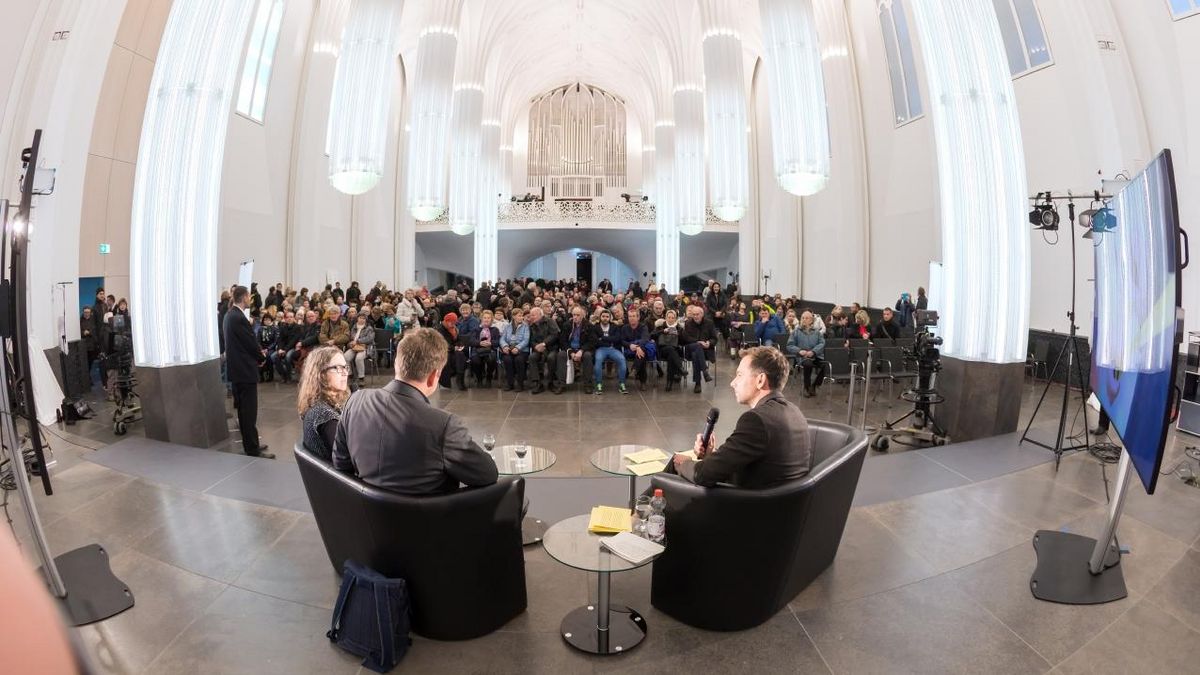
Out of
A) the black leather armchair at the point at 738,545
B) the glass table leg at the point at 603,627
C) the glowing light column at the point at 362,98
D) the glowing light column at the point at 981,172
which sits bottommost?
the glass table leg at the point at 603,627

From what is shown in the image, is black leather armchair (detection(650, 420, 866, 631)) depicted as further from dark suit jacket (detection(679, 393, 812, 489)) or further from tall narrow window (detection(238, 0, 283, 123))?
tall narrow window (detection(238, 0, 283, 123))

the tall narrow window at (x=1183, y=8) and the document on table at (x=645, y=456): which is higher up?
the tall narrow window at (x=1183, y=8)

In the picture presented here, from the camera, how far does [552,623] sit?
283 cm

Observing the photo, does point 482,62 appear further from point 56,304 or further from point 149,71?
point 56,304

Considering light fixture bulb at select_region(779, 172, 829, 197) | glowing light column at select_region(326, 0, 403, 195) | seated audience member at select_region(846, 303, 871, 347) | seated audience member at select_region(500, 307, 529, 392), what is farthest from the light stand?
seated audience member at select_region(846, 303, 871, 347)

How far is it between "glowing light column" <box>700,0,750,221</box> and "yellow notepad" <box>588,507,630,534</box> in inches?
407

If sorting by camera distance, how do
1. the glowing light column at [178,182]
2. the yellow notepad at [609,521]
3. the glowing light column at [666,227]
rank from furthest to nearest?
the glowing light column at [666,227], the glowing light column at [178,182], the yellow notepad at [609,521]

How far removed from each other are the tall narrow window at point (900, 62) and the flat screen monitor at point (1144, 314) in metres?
10.5

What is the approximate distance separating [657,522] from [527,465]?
1187 millimetres

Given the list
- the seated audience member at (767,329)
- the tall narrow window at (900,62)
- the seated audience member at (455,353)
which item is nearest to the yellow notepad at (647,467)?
the seated audience member at (455,353)

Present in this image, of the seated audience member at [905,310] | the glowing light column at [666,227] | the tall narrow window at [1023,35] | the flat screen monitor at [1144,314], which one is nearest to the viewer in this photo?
the flat screen monitor at [1144,314]

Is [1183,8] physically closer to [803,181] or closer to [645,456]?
[803,181]

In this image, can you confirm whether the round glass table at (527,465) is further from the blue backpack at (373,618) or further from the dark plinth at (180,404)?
the dark plinth at (180,404)

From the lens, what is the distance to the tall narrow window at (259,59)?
40.9 feet
